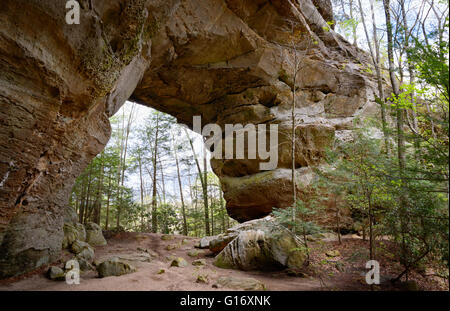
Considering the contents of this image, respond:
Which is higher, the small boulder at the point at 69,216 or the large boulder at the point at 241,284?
the small boulder at the point at 69,216

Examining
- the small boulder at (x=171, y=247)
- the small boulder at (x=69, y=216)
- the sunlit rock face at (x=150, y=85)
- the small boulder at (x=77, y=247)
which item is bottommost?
the small boulder at (x=171, y=247)

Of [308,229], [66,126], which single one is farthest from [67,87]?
[308,229]

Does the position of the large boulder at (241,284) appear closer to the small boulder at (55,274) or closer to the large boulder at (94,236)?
the small boulder at (55,274)

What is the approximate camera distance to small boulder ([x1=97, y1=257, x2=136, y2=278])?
17.6 ft

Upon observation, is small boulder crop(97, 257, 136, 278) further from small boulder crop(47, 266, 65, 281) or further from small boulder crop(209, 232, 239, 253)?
small boulder crop(209, 232, 239, 253)

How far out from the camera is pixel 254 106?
11.9m

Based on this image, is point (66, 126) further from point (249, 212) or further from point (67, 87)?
point (249, 212)

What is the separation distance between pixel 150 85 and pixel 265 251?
30.5 feet

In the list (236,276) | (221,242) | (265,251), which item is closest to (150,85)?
(221,242)

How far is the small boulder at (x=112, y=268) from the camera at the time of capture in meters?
5.36

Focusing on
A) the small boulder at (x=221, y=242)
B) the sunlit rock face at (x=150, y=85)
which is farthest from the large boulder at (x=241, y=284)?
the sunlit rock face at (x=150, y=85)

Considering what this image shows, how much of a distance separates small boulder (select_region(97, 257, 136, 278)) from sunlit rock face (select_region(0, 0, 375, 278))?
1618 mm

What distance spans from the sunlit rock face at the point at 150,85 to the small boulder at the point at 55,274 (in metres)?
0.56
